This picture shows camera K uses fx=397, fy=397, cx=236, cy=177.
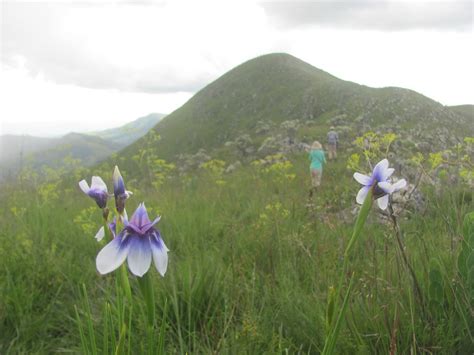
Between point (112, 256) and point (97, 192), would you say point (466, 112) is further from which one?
point (112, 256)

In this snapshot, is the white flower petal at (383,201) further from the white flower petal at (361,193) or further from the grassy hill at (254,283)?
the grassy hill at (254,283)

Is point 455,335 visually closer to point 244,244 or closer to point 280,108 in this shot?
point 244,244

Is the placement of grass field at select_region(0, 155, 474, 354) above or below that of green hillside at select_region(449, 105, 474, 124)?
below

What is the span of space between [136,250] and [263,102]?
56859mm

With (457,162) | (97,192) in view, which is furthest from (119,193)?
(457,162)

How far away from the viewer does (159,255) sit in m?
0.92

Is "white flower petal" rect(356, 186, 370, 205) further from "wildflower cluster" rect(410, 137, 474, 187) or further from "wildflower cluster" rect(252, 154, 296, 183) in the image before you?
"wildflower cluster" rect(252, 154, 296, 183)

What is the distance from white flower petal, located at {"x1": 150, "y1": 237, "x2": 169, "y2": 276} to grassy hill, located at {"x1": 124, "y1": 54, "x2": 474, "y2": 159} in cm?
3419

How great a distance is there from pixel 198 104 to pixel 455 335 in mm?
63420

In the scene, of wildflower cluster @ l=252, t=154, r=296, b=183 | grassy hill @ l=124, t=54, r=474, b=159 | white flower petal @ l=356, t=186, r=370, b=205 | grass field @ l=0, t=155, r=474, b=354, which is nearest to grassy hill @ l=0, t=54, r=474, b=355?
grass field @ l=0, t=155, r=474, b=354

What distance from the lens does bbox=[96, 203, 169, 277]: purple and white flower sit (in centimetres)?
89

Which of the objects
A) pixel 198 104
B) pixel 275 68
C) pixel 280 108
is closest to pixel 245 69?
pixel 275 68

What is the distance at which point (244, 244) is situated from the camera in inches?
138

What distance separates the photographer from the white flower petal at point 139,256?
88 centimetres
